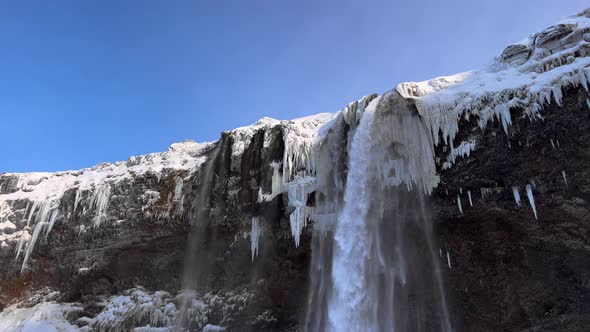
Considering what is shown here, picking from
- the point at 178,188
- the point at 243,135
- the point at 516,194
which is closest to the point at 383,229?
the point at 516,194

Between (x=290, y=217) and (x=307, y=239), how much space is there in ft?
3.62

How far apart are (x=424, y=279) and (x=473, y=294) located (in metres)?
1.60

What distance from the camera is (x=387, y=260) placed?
1548cm

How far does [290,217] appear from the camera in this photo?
52.9 feet

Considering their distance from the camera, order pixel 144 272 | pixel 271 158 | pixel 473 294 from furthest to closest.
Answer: pixel 144 272 < pixel 271 158 < pixel 473 294

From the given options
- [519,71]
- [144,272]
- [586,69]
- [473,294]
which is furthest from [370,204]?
[144,272]

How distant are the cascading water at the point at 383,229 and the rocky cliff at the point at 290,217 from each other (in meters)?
0.39

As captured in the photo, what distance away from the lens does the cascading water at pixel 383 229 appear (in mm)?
14898

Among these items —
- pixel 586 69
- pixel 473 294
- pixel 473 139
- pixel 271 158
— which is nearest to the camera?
pixel 586 69

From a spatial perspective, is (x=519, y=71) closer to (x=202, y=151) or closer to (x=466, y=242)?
(x=466, y=242)

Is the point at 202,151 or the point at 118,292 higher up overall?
the point at 202,151

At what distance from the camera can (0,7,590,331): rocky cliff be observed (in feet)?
44.8

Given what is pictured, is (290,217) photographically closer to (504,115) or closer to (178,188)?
(178,188)

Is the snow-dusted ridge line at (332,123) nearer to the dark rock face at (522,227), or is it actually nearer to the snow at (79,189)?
the snow at (79,189)
